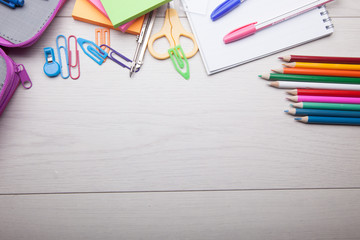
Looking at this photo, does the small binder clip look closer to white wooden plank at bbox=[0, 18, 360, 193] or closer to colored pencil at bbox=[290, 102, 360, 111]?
white wooden plank at bbox=[0, 18, 360, 193]

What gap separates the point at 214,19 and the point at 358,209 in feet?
1.70

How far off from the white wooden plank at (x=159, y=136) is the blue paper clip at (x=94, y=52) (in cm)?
1

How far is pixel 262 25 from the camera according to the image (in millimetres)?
544

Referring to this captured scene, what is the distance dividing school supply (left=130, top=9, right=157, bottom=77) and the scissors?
14 millimetres

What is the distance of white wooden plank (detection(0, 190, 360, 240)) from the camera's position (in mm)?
494

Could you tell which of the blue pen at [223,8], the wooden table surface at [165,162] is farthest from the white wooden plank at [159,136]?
the blue pen at [223,8]

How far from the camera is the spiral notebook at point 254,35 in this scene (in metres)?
0.54

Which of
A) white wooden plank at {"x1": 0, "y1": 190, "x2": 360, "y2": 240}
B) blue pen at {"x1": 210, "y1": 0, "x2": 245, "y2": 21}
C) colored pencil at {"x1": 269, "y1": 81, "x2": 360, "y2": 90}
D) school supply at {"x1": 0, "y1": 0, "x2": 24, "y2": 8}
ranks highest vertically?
school supply at {"x1": 0, "y1": 0, "x2": 24, "y2": 8}

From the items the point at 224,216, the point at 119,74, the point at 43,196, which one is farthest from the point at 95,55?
the point at 224,216

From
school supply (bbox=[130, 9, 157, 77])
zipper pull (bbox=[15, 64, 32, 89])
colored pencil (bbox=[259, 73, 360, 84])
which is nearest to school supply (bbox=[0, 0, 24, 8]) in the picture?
zipper pull (bbox=[15, 64, 32, 89])

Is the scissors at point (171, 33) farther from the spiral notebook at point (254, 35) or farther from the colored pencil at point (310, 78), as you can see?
the colored pencil at point (310, 78)

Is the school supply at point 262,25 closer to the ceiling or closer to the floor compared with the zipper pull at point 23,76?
closer to the floor

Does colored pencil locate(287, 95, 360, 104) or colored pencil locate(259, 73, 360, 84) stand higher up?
colored pencil locate(259, 73, 360, 84)

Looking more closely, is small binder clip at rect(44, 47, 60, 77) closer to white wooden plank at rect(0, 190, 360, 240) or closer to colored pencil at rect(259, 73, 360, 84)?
white wooden plank at rect(0, 190, 360, 240)
